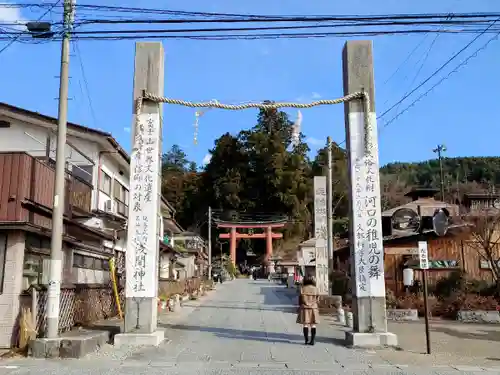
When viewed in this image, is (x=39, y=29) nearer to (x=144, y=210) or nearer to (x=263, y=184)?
(x=144, y=210)

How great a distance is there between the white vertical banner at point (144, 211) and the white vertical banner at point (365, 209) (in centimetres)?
507

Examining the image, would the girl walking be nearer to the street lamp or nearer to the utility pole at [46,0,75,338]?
the utility pole at [46,0,75,338]

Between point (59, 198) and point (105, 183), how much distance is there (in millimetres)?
11320

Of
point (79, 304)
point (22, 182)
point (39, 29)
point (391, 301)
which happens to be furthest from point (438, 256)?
point (39, 29)

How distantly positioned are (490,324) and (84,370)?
14018 mm

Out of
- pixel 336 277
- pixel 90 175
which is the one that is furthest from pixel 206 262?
pixel 90 175

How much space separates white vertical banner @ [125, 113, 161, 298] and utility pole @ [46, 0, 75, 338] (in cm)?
200

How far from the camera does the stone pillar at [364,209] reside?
1197 centimetres

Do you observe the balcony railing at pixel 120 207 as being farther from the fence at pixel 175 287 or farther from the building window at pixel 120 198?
the fence at pixel 175 287

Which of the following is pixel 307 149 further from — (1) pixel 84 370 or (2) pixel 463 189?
(1) pixel 84 370

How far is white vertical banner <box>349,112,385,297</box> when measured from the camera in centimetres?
1221

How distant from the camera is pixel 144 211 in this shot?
12.6m

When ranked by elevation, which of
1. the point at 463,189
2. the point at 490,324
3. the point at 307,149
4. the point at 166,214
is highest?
the point at 307,149

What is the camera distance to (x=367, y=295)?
479 inches
